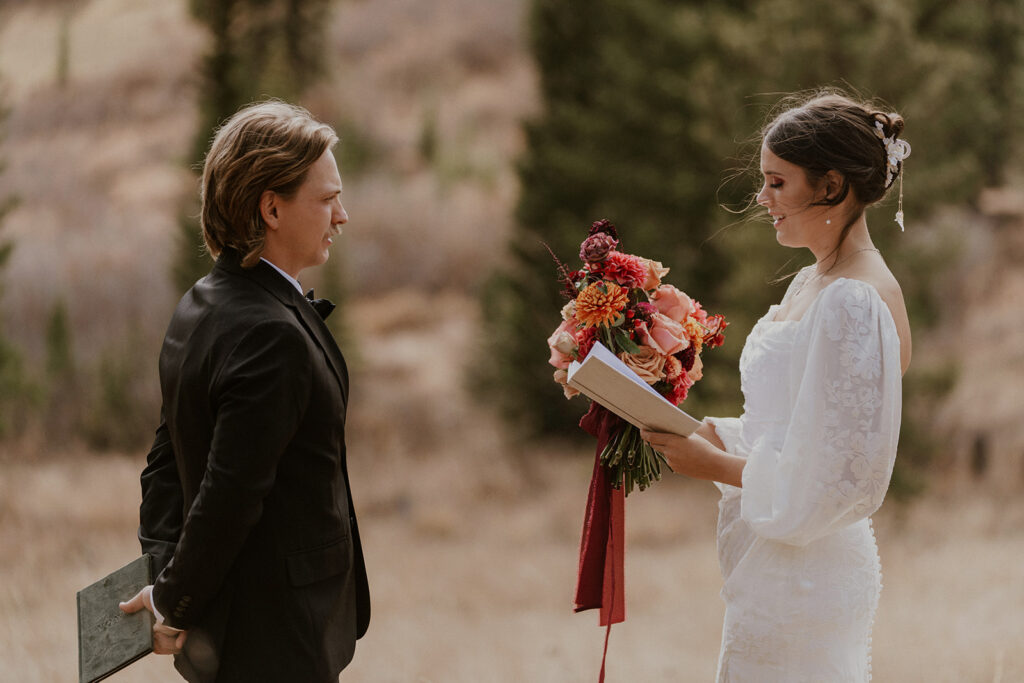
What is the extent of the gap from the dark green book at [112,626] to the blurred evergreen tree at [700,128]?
823 cm

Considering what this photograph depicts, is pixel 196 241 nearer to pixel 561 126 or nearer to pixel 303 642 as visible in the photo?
pixel 561 126

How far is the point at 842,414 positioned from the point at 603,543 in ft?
2.54

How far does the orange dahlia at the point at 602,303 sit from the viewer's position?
2.60 m

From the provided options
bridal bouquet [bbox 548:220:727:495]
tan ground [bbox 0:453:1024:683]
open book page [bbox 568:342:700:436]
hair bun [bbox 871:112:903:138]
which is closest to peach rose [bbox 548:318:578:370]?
bridal bouquet [bbox 548:220:727:495]

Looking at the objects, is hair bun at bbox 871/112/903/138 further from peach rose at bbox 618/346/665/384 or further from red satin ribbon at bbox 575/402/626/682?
red satin ribbon at bbox 575/402/626/682

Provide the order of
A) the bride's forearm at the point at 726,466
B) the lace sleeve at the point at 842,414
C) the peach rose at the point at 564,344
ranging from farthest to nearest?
the peach rose at the point at 564,344 → the bride's forearm at the point at 726,466 → the lace sleeve at the point at 842,414

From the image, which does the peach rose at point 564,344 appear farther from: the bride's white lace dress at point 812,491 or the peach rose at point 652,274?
the bride's white lace dress at point 812,491

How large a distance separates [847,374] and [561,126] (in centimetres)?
1153

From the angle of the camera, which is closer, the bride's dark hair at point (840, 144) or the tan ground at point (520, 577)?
the bride's dark hair at point (840, 144)

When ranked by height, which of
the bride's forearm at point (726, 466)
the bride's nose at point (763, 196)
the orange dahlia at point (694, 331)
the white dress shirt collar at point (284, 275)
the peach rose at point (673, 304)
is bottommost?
the bride's forearm at point (726, 466)

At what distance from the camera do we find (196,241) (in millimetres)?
11836

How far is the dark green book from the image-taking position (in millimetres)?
2264

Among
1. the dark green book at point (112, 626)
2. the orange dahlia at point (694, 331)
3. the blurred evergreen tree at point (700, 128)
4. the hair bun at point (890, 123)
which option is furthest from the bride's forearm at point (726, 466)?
the blurred evergreen tree at point (700, 128)

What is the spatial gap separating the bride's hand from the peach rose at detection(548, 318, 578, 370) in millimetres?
289
